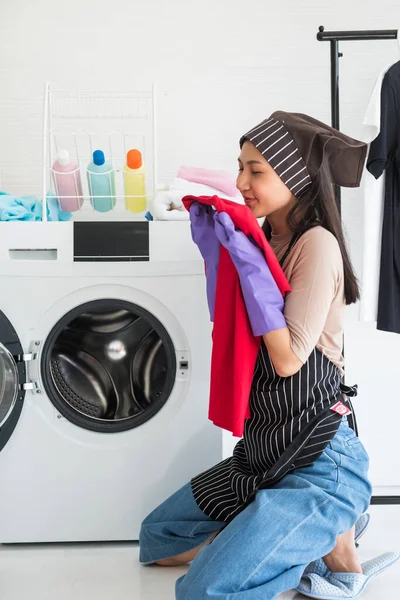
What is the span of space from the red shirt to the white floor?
0.51 meters

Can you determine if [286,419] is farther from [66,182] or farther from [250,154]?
[66,182]

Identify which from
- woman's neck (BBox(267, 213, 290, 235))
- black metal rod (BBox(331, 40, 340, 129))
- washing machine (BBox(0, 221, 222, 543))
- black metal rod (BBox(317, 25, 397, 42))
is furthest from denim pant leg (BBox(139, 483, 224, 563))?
black metal rod (BBox(317, 25, 397, 42))

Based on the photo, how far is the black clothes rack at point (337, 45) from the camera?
2.51 m

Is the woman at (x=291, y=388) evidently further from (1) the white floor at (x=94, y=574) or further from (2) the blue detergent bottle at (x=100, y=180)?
(2) the blue detergent bottle at (x=100, y=180)

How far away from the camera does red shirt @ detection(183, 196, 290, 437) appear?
1.74 m

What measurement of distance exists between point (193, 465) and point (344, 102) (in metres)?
1.60

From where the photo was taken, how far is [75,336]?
7.46ft

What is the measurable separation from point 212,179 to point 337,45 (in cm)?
74

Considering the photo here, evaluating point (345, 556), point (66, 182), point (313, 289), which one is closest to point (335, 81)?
point (66, 182)

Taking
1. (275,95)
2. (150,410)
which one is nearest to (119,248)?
(150,410)

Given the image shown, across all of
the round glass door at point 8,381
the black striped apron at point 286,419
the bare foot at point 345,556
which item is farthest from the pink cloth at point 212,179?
the bare foot at point 345,556

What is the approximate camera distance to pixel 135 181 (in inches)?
92.5

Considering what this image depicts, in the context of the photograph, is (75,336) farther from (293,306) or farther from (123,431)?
(293,306)

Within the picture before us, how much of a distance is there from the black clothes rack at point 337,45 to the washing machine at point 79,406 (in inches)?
27.3
